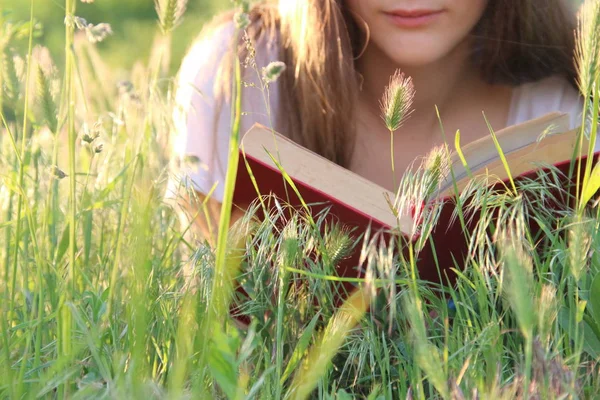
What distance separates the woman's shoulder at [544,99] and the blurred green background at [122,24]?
169 centimetres

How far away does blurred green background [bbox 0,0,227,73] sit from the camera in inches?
135

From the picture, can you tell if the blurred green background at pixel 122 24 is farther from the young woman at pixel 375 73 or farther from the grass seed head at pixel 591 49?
the grass seed head at pixel 591 49

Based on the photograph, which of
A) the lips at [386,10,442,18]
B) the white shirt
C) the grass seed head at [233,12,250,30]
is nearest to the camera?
the grass seed head at [233,12,250,30]

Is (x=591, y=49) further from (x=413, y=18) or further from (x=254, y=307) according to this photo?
(x=413, y=18)

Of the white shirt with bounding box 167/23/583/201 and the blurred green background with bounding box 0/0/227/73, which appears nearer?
the white shirt with bounding box 167/23/583/201

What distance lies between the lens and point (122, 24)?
3.67m

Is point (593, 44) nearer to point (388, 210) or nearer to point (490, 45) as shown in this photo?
point (388, 210)

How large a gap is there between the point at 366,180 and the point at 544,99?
0.90 metres

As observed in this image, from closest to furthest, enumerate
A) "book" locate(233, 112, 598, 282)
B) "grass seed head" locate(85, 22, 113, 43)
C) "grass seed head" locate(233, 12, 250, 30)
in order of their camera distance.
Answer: "grass seed head" locate(233, 12, 250, 30), "grass seed head" locate(85, 22, 113, 43), "book" locate(233, 112, 598, 282)

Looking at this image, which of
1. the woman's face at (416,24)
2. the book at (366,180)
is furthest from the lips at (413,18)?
the book at (366,180)

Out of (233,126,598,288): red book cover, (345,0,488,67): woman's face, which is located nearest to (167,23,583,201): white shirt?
(345,0,488,67): woman's face

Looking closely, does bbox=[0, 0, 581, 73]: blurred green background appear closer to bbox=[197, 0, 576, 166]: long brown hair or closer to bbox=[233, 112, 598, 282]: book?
bbox=[197, 0, 576, 166]: long brown hair

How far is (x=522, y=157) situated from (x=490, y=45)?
2.58ft

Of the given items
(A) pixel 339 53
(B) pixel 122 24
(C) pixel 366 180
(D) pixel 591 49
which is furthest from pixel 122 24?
(D) pixel 591 49
